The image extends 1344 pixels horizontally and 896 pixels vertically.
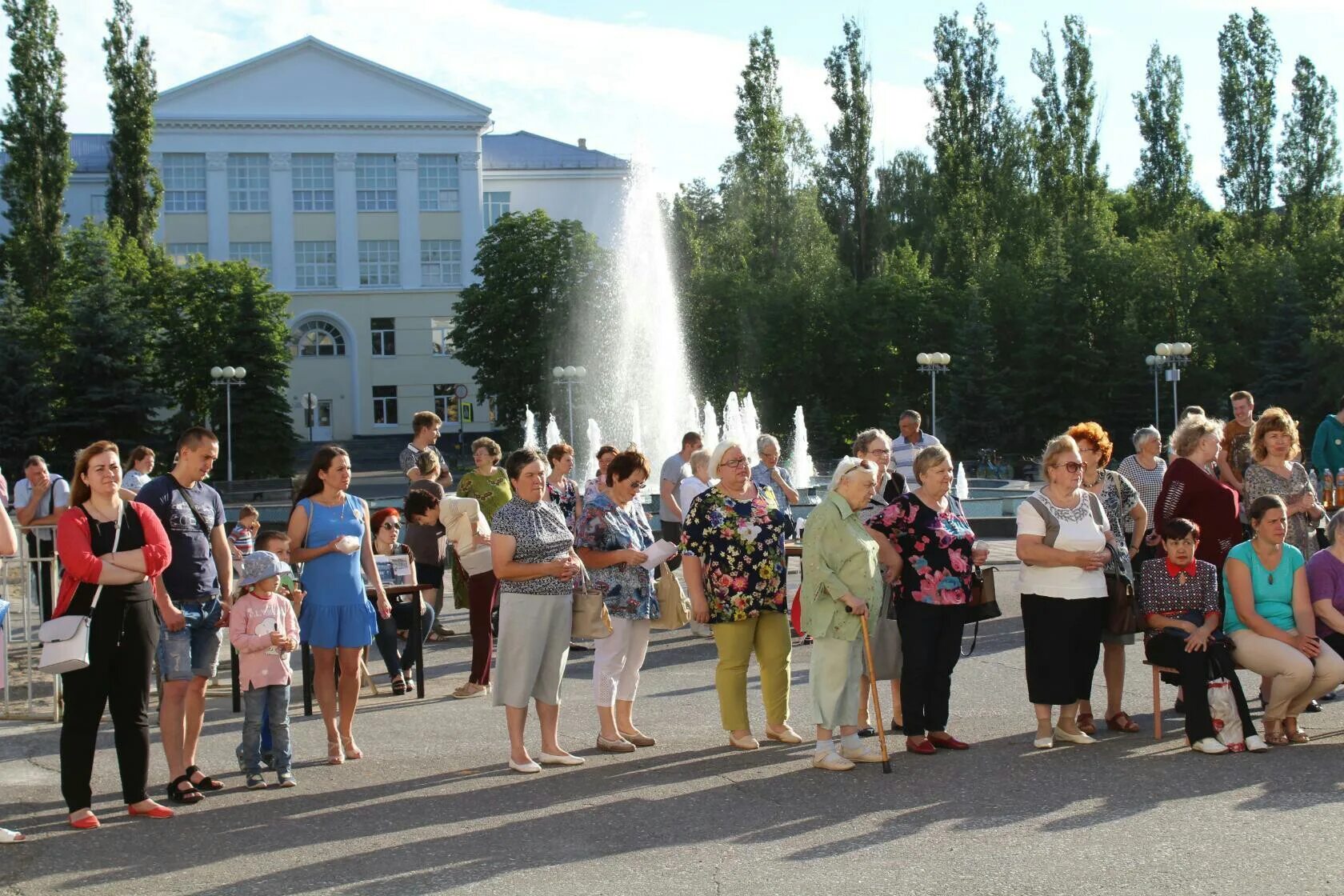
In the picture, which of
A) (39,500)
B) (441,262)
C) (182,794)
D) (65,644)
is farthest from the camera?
(441,262)

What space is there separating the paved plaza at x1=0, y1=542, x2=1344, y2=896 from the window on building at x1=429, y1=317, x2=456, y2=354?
68199 mm

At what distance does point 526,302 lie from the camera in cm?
5822

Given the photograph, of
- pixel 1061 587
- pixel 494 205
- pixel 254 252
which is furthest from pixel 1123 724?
pixel 494 205

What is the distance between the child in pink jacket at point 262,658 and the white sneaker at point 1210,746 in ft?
16.5

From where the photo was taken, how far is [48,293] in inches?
2275

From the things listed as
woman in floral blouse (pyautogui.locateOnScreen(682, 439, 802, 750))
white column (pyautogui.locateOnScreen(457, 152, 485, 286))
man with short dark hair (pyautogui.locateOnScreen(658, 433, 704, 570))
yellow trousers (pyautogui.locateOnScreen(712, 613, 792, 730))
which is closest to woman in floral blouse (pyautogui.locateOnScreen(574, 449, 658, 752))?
woman in floral blouse (pyautogui.locateOnScreen(682, 439, 802, 750))

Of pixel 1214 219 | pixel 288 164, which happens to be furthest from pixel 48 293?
pixel 1214 219

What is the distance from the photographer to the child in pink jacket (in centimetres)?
812

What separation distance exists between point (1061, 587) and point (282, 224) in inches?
2808

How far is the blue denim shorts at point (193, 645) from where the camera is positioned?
25.6ft

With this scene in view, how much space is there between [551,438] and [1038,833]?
41004 mm

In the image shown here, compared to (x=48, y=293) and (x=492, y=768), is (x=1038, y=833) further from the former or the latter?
(x=48, y=293)

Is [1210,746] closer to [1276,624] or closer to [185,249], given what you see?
[1276,624]

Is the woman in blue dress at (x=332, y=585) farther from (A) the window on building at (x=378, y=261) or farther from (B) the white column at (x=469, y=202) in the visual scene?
(A) the window on building at (x=378, y=261)
